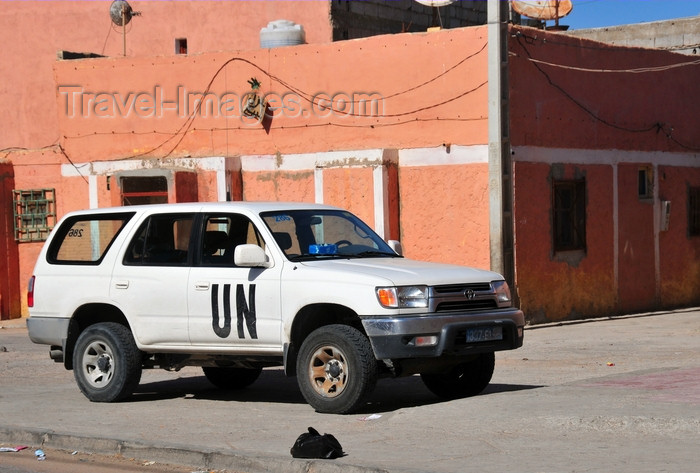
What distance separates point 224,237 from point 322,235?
0.94m

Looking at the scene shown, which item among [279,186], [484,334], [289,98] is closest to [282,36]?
[289,98]

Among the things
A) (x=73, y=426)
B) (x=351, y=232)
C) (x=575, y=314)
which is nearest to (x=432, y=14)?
(x=575, y=314)

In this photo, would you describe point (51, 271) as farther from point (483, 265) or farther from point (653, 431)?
point (483, 265)

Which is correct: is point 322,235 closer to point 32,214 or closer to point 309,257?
point 309,257

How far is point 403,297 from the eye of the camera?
10242 mm

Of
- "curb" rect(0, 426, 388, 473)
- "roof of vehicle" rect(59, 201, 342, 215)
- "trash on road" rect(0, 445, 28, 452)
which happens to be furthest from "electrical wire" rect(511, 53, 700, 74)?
"trash on road" rect(0, 445, 28, 452)

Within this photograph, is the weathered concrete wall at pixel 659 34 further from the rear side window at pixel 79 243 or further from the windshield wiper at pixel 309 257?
the windshield wiper at pixel 309 257

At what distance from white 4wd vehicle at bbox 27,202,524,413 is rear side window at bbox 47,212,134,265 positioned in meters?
0.02

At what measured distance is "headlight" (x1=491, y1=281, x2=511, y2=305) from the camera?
1095 cm

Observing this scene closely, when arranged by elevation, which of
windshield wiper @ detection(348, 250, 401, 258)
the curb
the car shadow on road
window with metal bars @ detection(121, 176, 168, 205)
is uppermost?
window with metal bars @ detection(121, 176, 168, 205)

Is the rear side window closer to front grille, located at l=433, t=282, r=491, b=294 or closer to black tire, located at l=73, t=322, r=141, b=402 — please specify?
black tire, located at l=73, t=322, r=141, b=402

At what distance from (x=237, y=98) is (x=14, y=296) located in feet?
21.8

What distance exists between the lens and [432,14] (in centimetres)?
2916

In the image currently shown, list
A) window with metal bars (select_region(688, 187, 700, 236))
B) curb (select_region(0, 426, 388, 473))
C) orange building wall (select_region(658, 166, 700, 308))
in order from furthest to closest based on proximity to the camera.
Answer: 1. window with metal bars (select_region(688, 187, 700, 236))
2. orange building wall (select_region(658, 166, 700, 308))
3. curb (select_region(0, 426, 388, 473))
